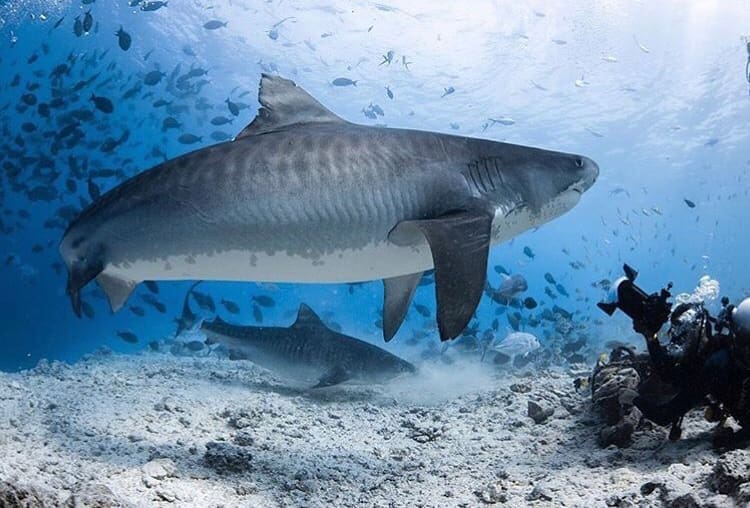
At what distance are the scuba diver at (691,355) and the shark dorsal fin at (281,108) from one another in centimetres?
290

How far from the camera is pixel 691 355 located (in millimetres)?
3773

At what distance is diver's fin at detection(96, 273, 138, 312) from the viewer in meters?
4.74

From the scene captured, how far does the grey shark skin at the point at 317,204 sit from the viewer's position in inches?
161

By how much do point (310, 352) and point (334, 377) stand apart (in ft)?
2.34

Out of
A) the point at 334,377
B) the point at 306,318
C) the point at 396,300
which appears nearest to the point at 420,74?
the point at 306,318

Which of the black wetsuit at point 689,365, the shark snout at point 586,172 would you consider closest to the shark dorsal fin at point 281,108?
the shark snout at point 586,172

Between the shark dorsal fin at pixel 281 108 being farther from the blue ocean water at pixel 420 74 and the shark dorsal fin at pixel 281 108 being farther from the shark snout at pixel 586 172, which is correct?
the blue ocean water at pixel 420 74

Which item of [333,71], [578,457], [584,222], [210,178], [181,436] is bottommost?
[181,436]

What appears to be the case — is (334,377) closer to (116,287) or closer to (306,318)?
(306,318)

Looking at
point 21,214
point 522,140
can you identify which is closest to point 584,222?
point 522,140

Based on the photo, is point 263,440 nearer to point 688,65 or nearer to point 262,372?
point 262,372

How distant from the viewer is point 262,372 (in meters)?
10.4

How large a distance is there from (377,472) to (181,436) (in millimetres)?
1861

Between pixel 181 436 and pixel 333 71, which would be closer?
pixel 181 436
